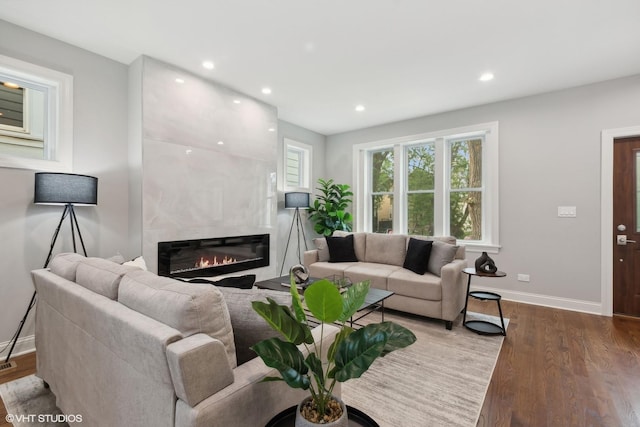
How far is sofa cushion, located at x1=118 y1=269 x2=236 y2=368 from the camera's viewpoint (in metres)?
1.05

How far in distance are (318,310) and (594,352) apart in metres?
3.02

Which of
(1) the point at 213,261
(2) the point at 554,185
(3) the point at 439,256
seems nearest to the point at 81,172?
(1) the point at 213,261

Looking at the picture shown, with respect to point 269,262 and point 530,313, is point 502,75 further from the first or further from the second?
point 269,262

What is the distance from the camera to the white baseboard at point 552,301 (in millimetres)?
3602

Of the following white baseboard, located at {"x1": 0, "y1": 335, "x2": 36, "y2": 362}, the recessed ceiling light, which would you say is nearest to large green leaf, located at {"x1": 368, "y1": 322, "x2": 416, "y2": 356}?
white baseboard, located at {"x1": 0, "y1": 335, "x2": 36, "y2": 362}

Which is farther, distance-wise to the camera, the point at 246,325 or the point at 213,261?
the point at 213,261

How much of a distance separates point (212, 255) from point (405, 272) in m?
2.40

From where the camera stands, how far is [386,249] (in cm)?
413

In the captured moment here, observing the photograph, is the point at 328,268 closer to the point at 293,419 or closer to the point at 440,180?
the point at 440,180

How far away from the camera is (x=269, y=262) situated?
4.47 metres

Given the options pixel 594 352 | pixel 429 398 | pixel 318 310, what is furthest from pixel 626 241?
pixel 318 310

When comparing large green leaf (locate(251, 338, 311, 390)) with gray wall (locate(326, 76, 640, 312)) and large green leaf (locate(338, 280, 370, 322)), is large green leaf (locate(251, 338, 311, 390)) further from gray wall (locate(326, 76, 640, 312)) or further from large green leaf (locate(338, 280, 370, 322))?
gray wall (locate(326, 76, 640, 312))

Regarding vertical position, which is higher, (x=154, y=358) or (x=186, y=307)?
(x=186, y=307)

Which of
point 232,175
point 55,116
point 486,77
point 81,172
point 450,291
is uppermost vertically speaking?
point 486,77
